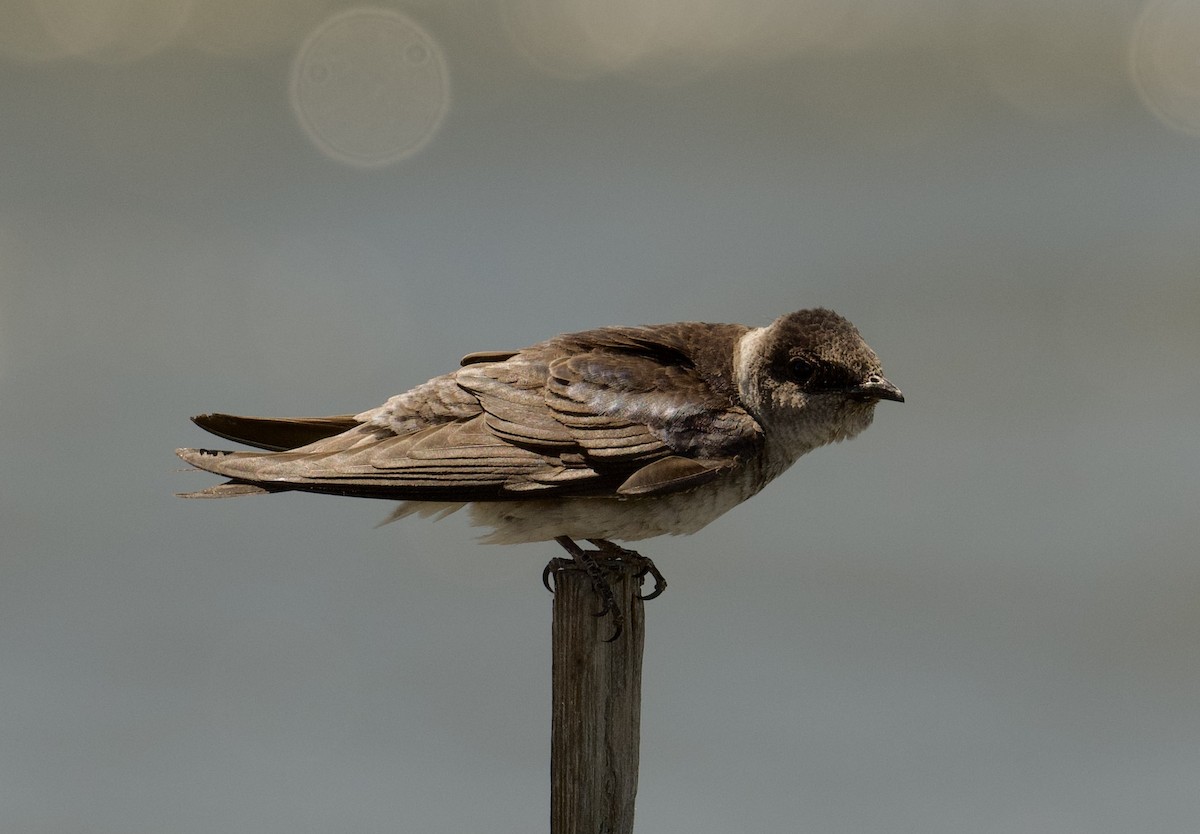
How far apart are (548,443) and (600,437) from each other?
21 centimetres

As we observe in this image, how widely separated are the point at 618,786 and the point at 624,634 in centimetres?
60

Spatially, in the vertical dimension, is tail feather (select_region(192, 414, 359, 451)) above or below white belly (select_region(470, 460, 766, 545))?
above

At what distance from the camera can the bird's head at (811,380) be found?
17.4ft

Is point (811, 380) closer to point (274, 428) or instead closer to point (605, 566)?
point (605, 566)

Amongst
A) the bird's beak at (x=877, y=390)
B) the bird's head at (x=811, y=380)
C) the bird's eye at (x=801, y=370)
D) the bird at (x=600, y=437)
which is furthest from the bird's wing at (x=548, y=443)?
the bird's beak at (x=877, y=390)

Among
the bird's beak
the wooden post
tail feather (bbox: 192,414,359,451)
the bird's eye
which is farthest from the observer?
tail feather (bbox: 192,414,359,451)

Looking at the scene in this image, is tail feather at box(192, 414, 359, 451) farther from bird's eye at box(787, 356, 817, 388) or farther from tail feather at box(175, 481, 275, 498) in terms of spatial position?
bird's eye at box(787, 356, 817, 388)

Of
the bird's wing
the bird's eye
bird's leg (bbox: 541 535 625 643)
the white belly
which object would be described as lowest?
bird's leg (bbox: 541 535 625 643)

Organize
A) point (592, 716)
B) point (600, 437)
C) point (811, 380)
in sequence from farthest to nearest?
point (811, 380), point (600, 437), point (592, 716)

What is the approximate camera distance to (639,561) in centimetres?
546

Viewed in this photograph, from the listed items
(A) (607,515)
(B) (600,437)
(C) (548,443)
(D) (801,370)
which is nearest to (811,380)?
(D) (801,370)

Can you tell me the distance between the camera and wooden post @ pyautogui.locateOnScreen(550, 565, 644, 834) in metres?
5.11

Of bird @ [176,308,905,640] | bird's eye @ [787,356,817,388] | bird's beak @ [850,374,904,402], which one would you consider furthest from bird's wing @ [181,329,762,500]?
bird's beak @ [850,374,904,402]

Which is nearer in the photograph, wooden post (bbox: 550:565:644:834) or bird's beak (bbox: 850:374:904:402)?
wooden post (bbox: 550:565:644:834)
